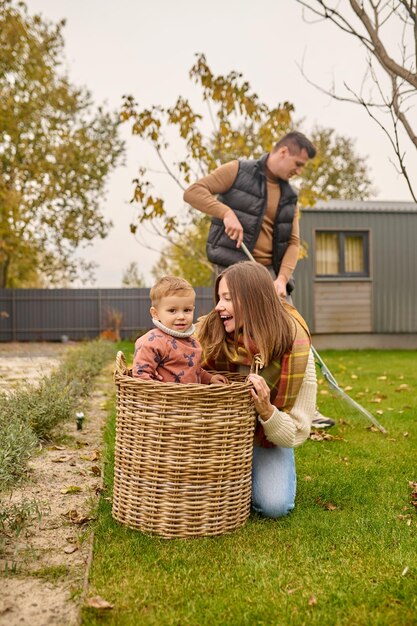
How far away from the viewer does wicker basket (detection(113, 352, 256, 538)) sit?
268cm

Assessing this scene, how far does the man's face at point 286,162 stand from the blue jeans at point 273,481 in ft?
6.49

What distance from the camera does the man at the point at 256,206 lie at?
14.6 ft

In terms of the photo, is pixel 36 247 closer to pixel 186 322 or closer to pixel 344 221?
pixel 344 221

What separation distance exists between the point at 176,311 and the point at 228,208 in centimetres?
159

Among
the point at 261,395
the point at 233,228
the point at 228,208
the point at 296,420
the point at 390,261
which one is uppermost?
the point at 390,261

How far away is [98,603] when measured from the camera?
6.84 ft

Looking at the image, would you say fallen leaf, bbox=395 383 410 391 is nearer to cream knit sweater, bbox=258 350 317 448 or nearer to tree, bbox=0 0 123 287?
cream knit sweater, bbox=258 350 317 448

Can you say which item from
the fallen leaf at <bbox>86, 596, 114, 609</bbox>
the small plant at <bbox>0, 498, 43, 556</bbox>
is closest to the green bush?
the small plant at <bbox>0, 498, 43, 556</bbox>

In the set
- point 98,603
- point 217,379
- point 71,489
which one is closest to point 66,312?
point 71,489

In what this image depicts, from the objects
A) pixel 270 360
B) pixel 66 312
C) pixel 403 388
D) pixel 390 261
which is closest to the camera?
pixel 270 360

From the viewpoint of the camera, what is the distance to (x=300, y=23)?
14.3ft

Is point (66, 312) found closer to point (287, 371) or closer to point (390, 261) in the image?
point (390, 261)

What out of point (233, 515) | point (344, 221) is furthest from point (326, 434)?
point (344, 221)

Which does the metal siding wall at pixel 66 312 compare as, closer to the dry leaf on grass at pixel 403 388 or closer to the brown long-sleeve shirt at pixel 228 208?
the dry leaf on grass at pixel 403 388
